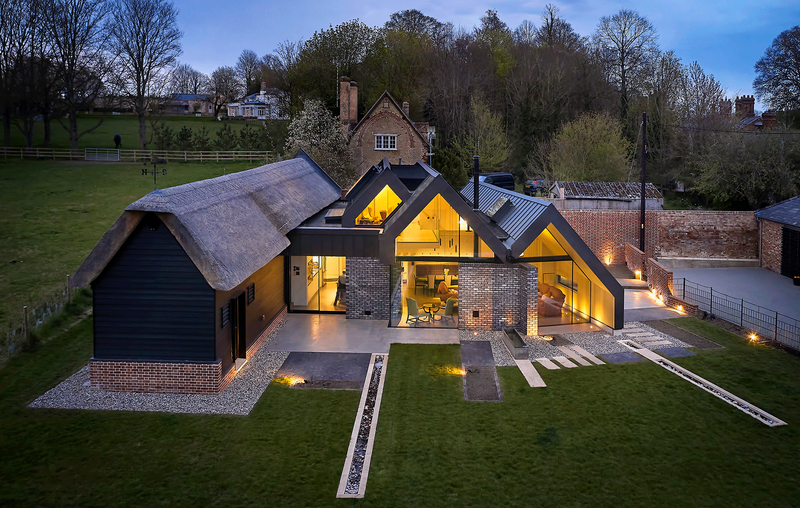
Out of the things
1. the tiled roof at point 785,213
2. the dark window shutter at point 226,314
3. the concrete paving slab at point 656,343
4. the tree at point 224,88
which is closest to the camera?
the dark window shutter at point 226,314

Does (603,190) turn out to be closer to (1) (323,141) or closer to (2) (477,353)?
(1) (323,141)

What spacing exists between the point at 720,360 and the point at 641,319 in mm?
4141

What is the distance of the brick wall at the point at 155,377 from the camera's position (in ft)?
40.3

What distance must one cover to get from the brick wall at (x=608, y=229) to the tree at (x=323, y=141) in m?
16.8

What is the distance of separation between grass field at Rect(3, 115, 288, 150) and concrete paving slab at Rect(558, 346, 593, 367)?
39.2 meters

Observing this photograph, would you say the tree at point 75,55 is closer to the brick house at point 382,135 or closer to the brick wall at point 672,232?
the brick house at point 382,135

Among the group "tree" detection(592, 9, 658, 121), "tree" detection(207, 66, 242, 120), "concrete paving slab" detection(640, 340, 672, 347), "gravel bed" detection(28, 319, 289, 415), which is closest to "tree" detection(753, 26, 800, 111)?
"tree" detection(592, 9, 658, 121)

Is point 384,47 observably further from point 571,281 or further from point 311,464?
point 311,464

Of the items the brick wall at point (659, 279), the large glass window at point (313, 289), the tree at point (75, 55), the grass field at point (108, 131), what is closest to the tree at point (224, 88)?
the grass field at point (108, 131)

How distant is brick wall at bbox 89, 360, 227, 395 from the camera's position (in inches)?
483

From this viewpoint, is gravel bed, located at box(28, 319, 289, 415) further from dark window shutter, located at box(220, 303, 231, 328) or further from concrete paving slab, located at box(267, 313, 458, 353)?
concrete paving slab, located at box(267, 313, 458, 353)

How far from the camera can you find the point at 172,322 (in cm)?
1222

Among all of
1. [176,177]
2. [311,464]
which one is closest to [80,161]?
[176,177]

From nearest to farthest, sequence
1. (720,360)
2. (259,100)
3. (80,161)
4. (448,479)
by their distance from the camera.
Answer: (448,479)
(720,360)
(80,161)
(259,100)
